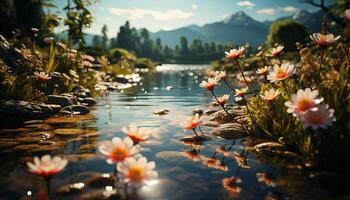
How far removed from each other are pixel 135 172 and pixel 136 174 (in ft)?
0.08

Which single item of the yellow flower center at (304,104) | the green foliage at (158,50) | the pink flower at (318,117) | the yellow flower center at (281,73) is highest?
the green foliage at (158,50)

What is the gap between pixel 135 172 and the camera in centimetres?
316

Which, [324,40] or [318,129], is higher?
[324,40]

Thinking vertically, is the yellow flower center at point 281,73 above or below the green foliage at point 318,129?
above

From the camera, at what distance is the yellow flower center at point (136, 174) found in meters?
3.10

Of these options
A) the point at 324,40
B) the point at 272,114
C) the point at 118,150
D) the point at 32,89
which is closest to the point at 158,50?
the point at 32,89

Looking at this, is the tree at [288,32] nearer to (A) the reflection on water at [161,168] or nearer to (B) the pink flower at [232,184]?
(A) the reflection on water at [161,168]

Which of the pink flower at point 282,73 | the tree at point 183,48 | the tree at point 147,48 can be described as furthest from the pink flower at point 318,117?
the tree at point 183,48

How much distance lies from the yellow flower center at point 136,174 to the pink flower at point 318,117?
1770 mm

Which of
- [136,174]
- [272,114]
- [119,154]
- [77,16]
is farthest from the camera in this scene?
[77,16]

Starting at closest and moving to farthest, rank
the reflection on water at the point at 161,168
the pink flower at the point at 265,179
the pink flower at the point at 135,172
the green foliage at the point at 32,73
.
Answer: the pink flower at the point at 135,172
the reflection on water at the point at 161,168
the pink flower at the point at 265,179
the green foliage at the point at 32,73

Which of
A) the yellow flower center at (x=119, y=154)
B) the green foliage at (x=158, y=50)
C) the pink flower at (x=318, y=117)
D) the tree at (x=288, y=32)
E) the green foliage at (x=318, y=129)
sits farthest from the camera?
the green foliage at (x=158, y=50)

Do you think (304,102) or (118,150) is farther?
(304,102)

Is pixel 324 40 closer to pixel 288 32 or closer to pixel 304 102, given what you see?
pixel 304 102
